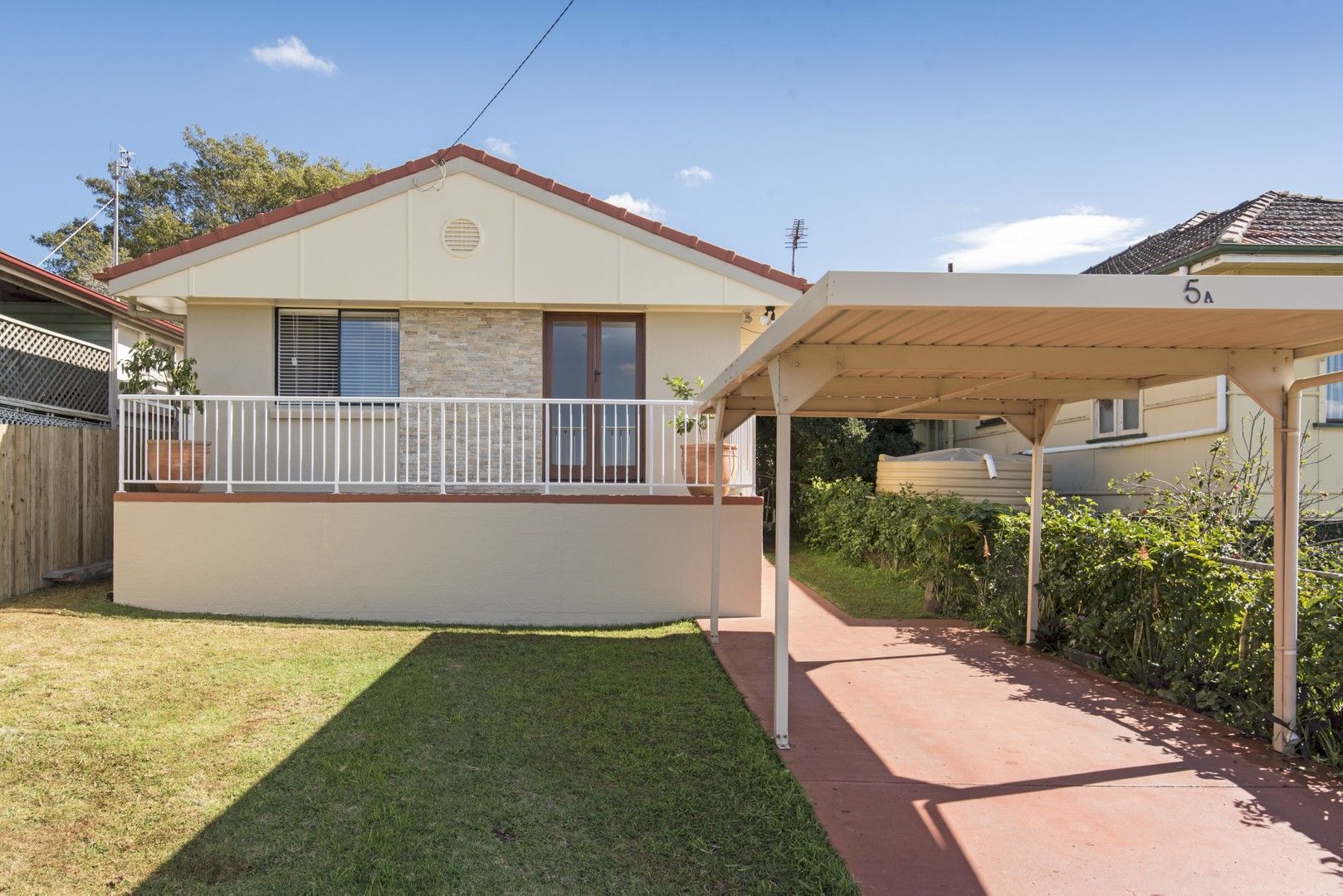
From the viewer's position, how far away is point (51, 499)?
970cm

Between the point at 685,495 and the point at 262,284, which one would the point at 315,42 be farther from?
the point at 685,495

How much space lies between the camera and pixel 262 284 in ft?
32.7

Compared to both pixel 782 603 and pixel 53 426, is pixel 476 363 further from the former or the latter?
pixel 782 603

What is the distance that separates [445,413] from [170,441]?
2764mm

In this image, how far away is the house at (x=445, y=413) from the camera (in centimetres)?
898

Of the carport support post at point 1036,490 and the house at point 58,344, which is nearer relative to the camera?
the carport support post at point 1036,490

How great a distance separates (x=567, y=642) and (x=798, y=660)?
2.09 m

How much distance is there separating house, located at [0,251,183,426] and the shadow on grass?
7.43 metres

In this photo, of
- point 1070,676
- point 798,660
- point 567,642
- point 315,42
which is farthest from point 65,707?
point 315,42

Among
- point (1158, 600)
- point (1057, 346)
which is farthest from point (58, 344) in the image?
point (1158, 600)

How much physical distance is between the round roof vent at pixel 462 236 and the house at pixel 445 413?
33mm

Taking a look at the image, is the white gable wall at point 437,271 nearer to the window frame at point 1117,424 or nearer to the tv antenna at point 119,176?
the window frame at point 1117,424

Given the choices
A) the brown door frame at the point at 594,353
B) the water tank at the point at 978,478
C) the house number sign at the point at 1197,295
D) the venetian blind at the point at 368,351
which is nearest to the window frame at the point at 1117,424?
the water tank at the point at 978,478

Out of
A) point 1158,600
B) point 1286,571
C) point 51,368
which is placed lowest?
point 1158,600
